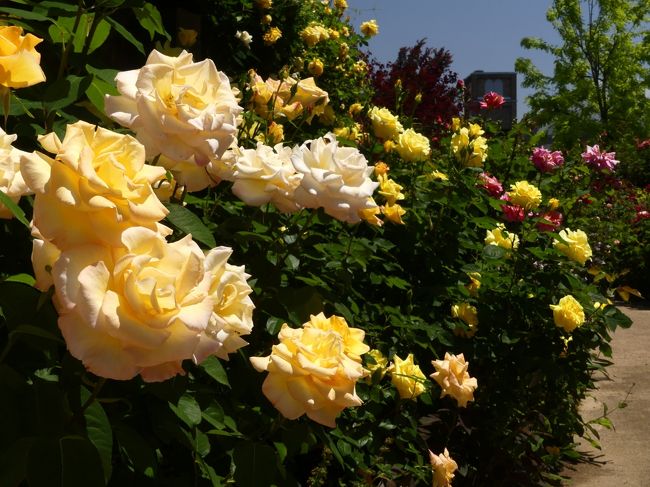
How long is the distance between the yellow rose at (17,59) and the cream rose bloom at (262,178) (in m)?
0.57

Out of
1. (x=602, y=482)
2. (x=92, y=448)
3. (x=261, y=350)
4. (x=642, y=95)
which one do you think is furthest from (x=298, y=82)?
(x=642, y=95)

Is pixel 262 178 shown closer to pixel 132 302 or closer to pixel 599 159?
pixel 132 302

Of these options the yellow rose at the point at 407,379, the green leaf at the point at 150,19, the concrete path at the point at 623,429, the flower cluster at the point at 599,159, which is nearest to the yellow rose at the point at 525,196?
the flower cluster at the point at 599,159

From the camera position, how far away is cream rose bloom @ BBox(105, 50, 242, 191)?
111 cm

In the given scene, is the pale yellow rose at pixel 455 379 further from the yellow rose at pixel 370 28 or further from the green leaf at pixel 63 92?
the yellow rose at pixel 370 28

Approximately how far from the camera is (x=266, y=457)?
1.42 m

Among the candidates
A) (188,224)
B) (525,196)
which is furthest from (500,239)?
(188,224)

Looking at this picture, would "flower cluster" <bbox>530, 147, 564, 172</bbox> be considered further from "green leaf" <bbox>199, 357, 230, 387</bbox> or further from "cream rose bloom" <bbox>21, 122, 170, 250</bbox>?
"cream rose bloom" <bbox>21, 122, 170, 250</bbox>

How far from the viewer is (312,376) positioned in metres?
1.31

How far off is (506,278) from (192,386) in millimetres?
2428

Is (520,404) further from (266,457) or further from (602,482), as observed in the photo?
(266,457)

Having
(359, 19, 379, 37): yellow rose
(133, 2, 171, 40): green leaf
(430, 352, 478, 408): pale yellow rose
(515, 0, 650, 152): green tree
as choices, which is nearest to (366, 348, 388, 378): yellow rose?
(430, 352, 478, 408): pale yellow rose

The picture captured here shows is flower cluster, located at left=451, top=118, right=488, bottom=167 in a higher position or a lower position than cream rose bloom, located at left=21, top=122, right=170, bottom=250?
lower

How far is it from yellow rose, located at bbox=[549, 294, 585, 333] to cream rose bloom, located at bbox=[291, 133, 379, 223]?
1890mm
